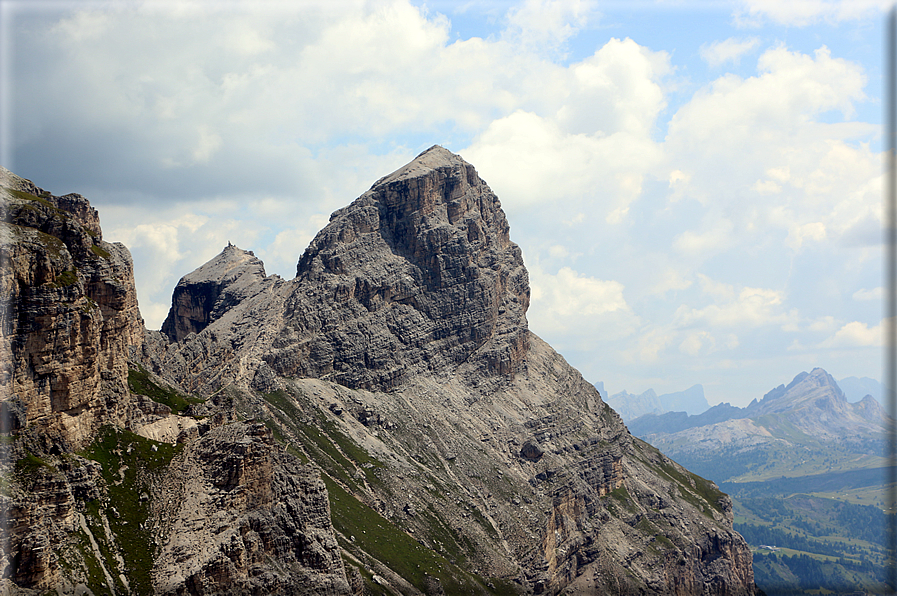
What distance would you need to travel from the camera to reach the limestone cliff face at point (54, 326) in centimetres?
A: 10588

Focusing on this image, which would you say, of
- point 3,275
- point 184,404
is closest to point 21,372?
point 3,275

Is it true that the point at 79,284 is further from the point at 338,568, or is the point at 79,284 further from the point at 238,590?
the point at 338,568

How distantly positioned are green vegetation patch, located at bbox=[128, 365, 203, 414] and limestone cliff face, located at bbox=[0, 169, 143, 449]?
12.1 m

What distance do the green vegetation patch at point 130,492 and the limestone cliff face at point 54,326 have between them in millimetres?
3876

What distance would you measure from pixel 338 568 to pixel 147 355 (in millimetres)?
91799

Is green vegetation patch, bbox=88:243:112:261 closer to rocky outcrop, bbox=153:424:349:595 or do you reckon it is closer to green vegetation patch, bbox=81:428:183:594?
green vegetation patch, bbox=81:428:183:594

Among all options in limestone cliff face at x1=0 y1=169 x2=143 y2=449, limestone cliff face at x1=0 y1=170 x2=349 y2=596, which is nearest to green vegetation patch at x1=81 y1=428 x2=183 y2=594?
limestone cliff face at x1=0 y1=170 x2=349 y2=596

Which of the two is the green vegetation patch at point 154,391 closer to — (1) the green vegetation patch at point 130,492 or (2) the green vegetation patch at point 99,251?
(1) the green vegetation patch at point 130,492

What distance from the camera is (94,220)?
560 feet

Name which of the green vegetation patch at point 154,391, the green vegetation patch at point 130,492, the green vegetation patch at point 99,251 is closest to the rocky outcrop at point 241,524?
the green vegetation patch at point 130,492

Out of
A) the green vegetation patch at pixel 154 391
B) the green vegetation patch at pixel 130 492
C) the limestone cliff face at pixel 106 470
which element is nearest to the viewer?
the limestone cliff face at pixel 106 470

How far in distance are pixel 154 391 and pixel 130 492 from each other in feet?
114

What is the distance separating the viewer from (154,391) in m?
146

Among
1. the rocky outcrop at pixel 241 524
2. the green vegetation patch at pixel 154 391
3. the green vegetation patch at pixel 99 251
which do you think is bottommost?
the rocky outcrop at pixel 241 524
